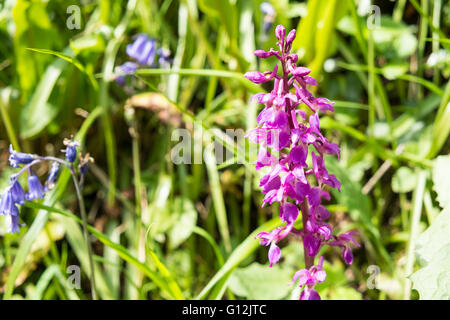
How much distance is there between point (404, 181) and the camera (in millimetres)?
2061

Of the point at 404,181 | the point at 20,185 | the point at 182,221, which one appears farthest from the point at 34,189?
the point at 404,181

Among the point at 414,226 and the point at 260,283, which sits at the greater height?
the point at 414,226

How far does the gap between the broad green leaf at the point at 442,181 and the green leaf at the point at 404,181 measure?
0.37 meters

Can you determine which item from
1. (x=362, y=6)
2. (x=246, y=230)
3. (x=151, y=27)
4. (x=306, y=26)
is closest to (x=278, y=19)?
(x=306, y=26)

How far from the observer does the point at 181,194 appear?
2359 mm

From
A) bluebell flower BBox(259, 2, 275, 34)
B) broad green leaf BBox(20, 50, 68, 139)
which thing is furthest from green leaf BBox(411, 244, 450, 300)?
broad green leaf BBox(20, 50, 68, 139)

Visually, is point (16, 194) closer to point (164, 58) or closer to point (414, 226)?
point (164, 58)

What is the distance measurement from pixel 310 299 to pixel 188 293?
0.99m

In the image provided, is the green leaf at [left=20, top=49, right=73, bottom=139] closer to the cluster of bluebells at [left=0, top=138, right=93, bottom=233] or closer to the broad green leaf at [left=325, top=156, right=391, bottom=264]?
the cluster of bluebells at [left=0, top=138, right=93, bottom=233]

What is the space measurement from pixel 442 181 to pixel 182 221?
109 centimetres

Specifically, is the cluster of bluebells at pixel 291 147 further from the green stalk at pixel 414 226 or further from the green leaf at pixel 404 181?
the green leaf at pixel 404 181

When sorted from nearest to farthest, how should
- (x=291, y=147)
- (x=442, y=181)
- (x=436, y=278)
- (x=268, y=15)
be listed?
(x=291, y=147) < (x=436, y=278) < (x=442, y=181) < (x=268, y=15)

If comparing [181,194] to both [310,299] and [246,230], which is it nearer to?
[246,230]

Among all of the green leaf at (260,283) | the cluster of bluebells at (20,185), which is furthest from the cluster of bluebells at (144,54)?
the green leaf at (260,283)
